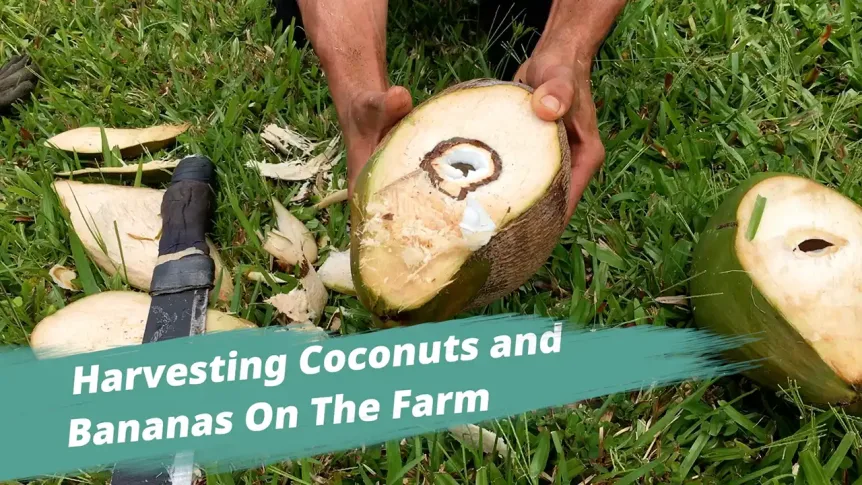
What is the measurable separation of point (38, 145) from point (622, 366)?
1.83 meters

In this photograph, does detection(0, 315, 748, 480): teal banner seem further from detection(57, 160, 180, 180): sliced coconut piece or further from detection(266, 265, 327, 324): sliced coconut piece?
detection(57, 160, 180, 180): sliced coconut piece

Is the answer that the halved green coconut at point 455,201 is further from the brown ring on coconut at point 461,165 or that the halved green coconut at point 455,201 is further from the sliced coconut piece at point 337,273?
the sliced coconut piece at point 337,273

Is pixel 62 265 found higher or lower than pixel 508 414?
higher

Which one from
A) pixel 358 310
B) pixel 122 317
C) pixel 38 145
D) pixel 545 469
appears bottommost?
pixel 545 469

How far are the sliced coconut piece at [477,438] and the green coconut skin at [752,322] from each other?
1.75 ft

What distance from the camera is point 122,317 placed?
1.58 meters

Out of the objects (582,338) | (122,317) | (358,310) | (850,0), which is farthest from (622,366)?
(850,0)

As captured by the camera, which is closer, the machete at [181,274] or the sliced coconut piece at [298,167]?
the machete at [181,274]

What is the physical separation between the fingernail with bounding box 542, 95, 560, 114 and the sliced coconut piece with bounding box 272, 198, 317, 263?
807 millimetres

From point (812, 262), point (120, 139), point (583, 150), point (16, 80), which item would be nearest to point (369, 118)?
point (583, 150)

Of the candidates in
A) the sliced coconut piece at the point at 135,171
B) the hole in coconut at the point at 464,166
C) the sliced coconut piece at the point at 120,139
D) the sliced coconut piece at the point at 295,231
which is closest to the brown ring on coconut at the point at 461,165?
the hole in coconut at the point at 464,166

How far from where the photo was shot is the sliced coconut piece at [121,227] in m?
1.73

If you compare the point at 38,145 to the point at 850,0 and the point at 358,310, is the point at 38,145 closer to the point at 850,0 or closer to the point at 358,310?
the point at 358,310

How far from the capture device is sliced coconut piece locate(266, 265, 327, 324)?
1649 millimetres
